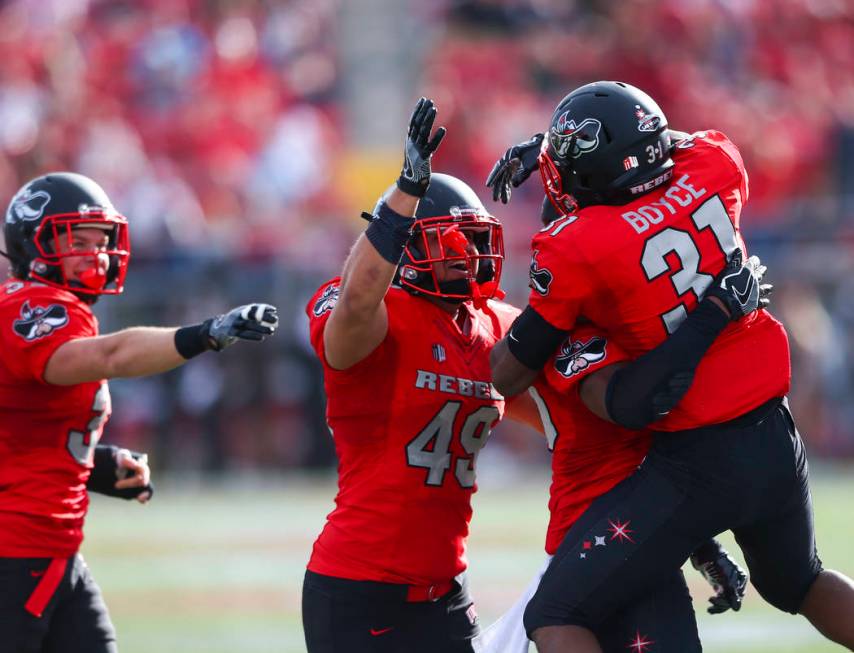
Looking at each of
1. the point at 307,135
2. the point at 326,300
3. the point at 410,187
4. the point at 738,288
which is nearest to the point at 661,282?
the point at 738,288

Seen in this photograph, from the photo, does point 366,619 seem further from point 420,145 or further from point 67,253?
point 67,253

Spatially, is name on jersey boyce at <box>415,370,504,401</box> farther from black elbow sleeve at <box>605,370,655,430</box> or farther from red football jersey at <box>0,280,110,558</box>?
red football jersey at <box>0,280,110,558</box>

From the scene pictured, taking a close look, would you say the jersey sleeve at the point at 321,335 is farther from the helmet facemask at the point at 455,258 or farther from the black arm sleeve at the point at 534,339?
the black arm sleeve at the point at 534,339

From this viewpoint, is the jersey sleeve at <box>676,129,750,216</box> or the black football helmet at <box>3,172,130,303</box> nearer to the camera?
the jersey sleeve at <box>676,129,750,216</box>

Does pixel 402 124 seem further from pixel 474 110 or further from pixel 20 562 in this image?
pixel 20 562

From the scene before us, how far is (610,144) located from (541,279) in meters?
0.39

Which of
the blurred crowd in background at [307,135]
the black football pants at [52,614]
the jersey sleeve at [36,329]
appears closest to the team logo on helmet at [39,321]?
the jersey sleeve at [36,329]

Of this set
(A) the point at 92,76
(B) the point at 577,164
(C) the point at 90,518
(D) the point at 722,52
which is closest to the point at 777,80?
(D) the point at 722,52

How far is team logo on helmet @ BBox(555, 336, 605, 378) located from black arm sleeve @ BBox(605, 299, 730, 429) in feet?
0.38

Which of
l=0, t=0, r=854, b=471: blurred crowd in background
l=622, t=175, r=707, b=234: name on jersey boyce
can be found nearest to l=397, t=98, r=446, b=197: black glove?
l=622, t=175, r=707, b=234: name on jersey boyce

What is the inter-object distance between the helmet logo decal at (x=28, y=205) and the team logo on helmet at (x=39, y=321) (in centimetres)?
38

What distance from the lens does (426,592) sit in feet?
12.0

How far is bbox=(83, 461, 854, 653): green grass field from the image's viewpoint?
627cm

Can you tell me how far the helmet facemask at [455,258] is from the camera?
12.1 ft
